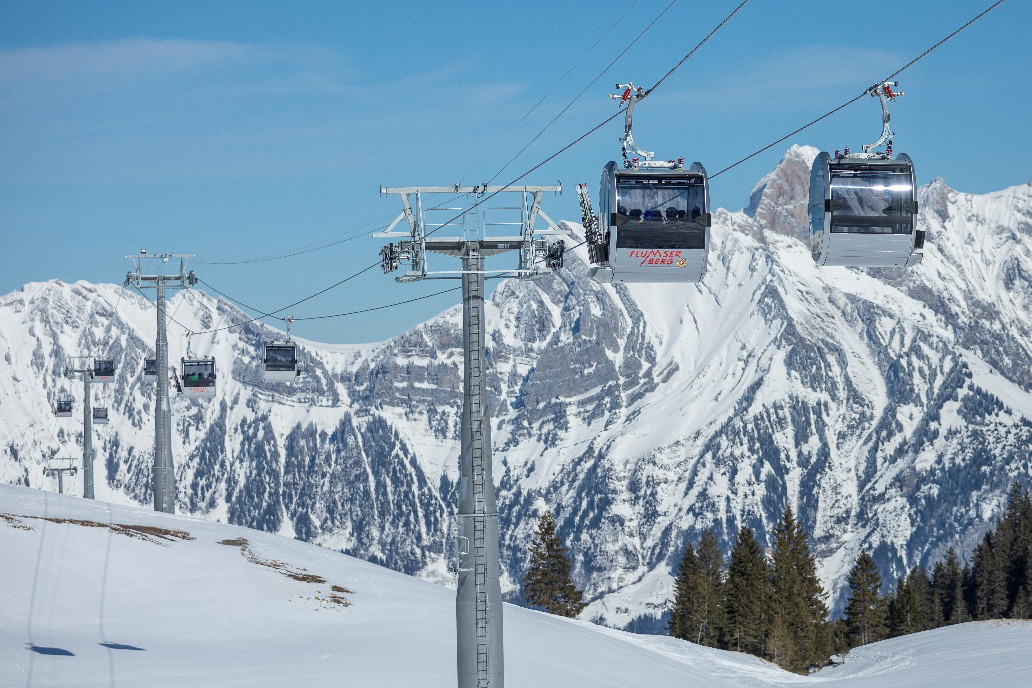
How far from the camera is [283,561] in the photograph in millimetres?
56375

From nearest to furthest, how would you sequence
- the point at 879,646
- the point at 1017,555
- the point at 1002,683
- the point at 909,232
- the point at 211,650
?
the point at 909,232
the point at 211,650
the point at 1002,683
the point at 879,646
the point at 1017,555

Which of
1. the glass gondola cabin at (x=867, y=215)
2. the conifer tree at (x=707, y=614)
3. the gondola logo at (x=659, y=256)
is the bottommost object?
the conifer tree at (x=707, y=614)

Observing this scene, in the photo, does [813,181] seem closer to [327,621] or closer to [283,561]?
[327,621]

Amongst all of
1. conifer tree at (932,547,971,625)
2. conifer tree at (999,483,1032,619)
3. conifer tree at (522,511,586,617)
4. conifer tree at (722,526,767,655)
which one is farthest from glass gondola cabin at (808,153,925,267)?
conifer tree at (932,547,971,625)

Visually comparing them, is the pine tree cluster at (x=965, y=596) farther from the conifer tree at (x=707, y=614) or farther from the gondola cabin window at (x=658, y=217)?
the gondola cabin window at (x=658, y=217)

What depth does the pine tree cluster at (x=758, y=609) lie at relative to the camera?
101750 mm

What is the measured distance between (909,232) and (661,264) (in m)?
4.73

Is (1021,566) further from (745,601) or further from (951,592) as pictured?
(745,601)

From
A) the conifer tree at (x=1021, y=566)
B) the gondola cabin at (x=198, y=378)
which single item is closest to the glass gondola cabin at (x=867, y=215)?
the gondola cabin at (x=198, y=378)

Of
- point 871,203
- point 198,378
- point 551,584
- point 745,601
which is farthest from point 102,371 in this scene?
point 871,203

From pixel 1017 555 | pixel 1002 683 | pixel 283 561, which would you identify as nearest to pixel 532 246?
pixel 283 561

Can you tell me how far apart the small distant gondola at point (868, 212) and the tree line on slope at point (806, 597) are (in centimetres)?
7388

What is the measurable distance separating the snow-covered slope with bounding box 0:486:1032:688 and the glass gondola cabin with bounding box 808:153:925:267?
60.5 ft

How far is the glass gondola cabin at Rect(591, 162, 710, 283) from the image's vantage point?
92.4 ft
